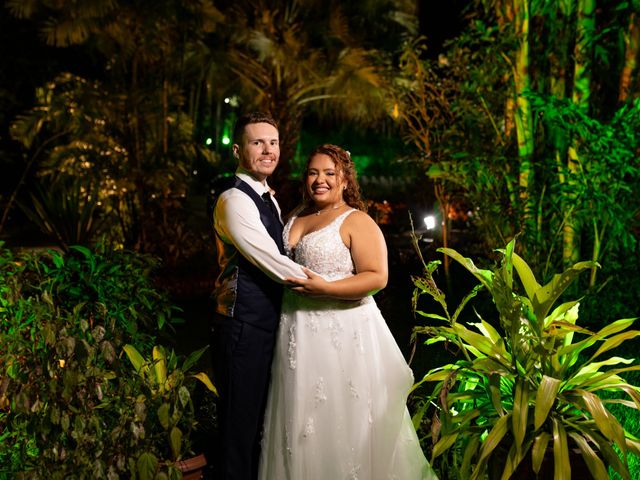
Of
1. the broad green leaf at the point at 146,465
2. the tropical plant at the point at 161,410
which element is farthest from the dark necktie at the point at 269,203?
the broad green leaf at the point at 146,465

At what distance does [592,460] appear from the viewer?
336 cm

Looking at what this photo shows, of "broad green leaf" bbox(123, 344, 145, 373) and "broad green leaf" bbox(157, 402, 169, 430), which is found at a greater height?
"broad green leaf" bbox(123, 344, 145, 373)

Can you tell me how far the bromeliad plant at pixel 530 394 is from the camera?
338cm

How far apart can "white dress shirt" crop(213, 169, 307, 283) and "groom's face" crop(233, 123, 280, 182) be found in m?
0.09

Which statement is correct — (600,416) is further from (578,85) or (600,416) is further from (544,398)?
(578,85)

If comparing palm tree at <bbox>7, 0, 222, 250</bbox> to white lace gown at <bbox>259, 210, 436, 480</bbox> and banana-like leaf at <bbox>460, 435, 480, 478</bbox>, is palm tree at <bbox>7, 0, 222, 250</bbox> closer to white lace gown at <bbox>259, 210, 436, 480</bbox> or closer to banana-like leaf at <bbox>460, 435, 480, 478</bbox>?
white lace gown at <bbox>259, 210, 436, 480</bbox>

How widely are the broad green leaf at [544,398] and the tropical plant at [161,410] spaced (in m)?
1.58

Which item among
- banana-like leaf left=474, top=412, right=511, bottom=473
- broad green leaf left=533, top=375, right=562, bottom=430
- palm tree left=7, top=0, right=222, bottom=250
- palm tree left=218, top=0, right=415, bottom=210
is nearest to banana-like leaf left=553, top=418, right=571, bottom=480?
broad green leaf left=533, top=375, right=562, bottom=430

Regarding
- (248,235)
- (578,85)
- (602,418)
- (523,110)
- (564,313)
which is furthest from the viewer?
(523,110)

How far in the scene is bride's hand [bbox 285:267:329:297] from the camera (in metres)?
3.51

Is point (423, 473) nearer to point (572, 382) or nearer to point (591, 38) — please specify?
point (572, 382)

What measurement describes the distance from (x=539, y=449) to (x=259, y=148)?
1.94m

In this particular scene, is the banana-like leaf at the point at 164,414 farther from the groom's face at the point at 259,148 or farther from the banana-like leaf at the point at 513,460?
the banana-like leaf at the point at 513,460

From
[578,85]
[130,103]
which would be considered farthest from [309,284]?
[130,103]
